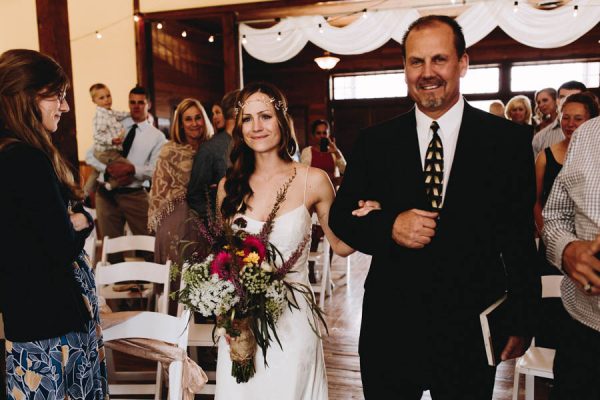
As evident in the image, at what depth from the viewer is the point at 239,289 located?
6.35ft

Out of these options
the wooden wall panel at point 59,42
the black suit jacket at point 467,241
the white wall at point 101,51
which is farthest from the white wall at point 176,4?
the black suit jacket at point 467,241

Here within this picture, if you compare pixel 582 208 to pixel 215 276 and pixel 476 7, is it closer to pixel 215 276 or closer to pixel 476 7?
pixel 215 276

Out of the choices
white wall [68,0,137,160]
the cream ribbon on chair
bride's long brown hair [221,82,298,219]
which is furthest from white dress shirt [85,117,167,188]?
the cream ribbon on chair

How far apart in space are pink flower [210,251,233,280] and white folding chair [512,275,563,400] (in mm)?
1550

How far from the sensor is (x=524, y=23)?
6941mm

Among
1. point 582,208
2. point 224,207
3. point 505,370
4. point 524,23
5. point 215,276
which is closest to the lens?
point 582,208

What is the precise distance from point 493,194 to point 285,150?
1.03 metres

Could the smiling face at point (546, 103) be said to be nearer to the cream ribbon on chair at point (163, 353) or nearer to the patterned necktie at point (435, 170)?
the patterned necktie at point (435, 170)

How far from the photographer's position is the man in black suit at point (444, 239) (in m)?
1.64

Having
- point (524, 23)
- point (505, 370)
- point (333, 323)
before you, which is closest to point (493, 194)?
point (505, 370)

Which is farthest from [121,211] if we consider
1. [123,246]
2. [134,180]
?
[123,246]

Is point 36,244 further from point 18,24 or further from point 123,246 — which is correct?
point 18,24

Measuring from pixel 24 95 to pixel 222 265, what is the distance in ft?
2.90

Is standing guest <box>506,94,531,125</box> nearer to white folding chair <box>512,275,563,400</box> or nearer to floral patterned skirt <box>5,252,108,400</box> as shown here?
white folding chair <box>512,275,563,400</box>
